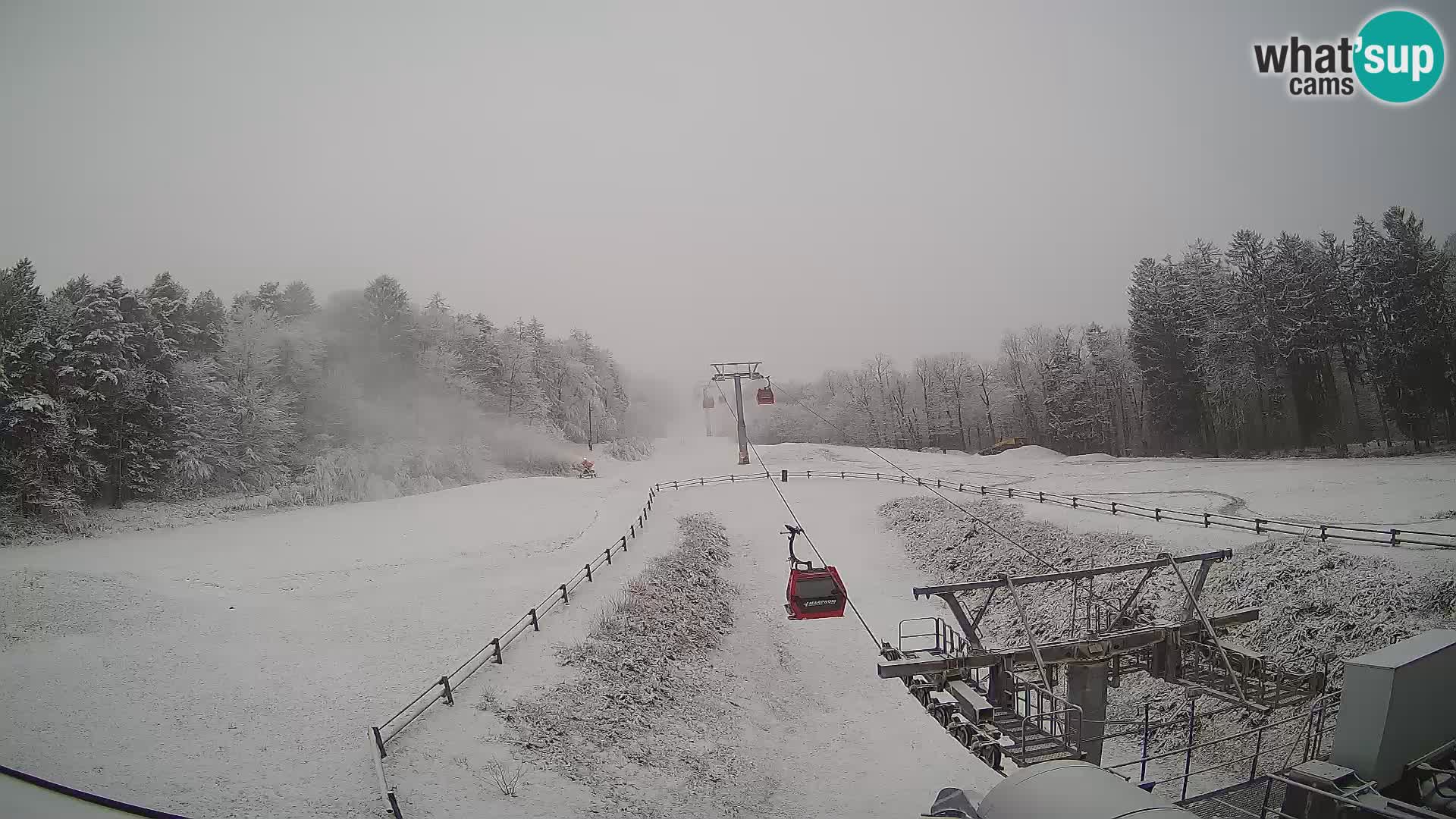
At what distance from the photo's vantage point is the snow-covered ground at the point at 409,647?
905 centimetres

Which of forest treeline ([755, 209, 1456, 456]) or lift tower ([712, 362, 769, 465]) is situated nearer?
forest treeline ([755, 209, 1456, 456])

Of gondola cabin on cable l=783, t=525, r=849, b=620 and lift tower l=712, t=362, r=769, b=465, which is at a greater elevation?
lift tower l=712, t=362, r=769, b=465

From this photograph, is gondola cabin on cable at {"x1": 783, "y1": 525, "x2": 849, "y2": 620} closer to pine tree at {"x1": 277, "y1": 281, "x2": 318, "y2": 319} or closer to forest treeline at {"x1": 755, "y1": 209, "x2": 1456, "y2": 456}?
forest treeline at {"x1": 755, "y1": 209, "x2": 1456, "y2": 456}

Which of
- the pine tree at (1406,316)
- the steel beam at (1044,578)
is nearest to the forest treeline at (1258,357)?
the pine tree at (1406,316)

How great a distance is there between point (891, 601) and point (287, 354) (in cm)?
3091

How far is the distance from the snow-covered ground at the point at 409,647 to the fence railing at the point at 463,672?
23 cm

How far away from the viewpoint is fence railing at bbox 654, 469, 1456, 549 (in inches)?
555

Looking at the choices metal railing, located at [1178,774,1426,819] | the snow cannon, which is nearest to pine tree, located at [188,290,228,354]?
the snow cannon

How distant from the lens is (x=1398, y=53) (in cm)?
1321

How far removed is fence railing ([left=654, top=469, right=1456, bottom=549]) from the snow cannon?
14.1 meters

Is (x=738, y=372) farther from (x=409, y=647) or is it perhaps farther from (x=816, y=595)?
(x=409, y=647)

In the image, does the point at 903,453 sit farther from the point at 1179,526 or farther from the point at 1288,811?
the point at 1288,811

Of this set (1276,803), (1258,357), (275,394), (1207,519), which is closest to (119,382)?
(275,394)

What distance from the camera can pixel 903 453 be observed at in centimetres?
4612
